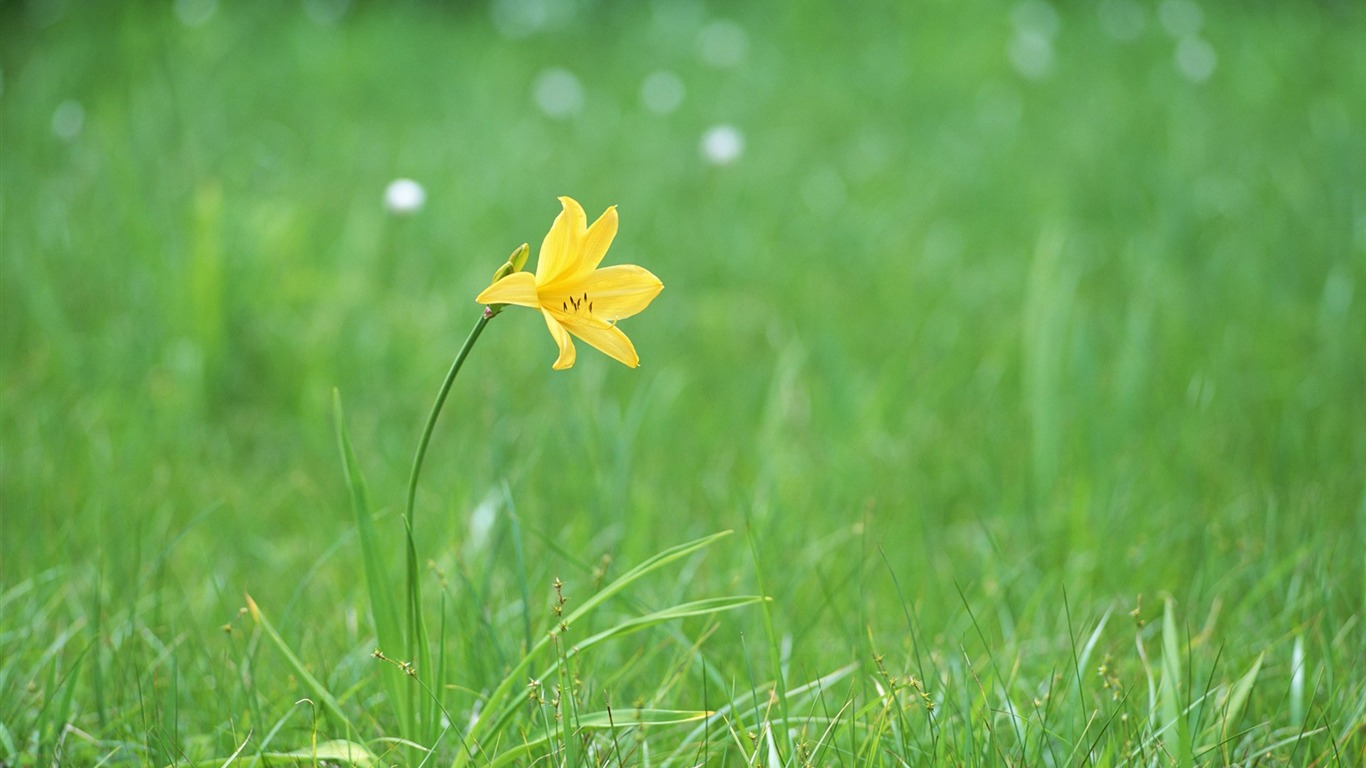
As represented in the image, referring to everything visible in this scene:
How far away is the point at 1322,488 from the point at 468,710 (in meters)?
1.66

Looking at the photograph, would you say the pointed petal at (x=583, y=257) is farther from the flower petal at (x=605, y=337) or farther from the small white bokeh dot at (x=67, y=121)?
the small white bokeh dot at (x=67, y=121)

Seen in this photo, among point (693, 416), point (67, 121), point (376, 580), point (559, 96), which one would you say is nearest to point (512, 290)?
point (376, 580)

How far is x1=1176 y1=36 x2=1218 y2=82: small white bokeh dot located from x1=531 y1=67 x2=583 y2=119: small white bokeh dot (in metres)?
2.74

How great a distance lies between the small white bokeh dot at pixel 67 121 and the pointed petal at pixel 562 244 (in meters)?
3.04

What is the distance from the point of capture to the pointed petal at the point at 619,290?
3.71 ft

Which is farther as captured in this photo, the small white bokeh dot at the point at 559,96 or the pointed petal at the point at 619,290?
the small white bokeh dot at the point at 559,96

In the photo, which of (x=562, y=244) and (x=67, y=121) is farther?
(x=67, y=121)

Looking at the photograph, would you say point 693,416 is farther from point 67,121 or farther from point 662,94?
point 662,94

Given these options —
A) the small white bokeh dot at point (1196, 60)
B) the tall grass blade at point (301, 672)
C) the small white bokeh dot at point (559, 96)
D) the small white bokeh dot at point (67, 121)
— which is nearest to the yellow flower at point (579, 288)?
the tall grass blade at point (301, 672)

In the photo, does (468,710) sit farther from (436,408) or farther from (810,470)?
(810,470)

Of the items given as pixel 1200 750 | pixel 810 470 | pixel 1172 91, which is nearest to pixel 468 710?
pixel 1200 750

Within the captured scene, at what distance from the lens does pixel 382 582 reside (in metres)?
1.22

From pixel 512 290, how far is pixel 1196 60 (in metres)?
4.88

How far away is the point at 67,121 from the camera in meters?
3.52
